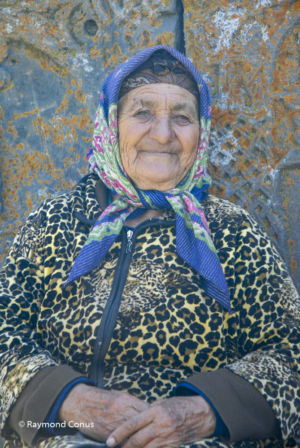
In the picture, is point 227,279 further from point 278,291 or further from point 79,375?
point 79,375

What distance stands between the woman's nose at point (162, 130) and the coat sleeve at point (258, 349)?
1.71 ft

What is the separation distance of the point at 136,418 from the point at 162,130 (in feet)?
4.22

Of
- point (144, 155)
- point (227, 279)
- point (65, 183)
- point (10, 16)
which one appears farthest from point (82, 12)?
point (227, 279)

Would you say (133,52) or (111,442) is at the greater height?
(133,52)

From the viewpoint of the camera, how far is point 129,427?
1798 millimetres

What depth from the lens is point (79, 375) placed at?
196 centimetres

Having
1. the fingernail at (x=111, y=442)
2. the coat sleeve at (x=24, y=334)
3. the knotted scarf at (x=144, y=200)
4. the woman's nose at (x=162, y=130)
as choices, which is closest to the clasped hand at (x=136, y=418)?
the fingernail at (x=111, y=442)

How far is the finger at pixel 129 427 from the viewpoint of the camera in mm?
1781

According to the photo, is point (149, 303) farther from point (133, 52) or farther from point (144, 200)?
point (133, 52)

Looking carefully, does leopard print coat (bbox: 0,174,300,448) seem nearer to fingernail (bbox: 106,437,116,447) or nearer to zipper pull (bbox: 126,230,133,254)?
zipper pull (bbox: 126,230,133,254)

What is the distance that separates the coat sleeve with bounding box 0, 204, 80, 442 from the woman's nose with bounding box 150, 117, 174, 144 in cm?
65

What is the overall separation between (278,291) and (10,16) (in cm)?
234

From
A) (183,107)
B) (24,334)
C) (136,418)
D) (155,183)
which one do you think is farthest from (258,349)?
(183,107)

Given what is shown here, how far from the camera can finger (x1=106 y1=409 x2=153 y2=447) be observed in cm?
178
